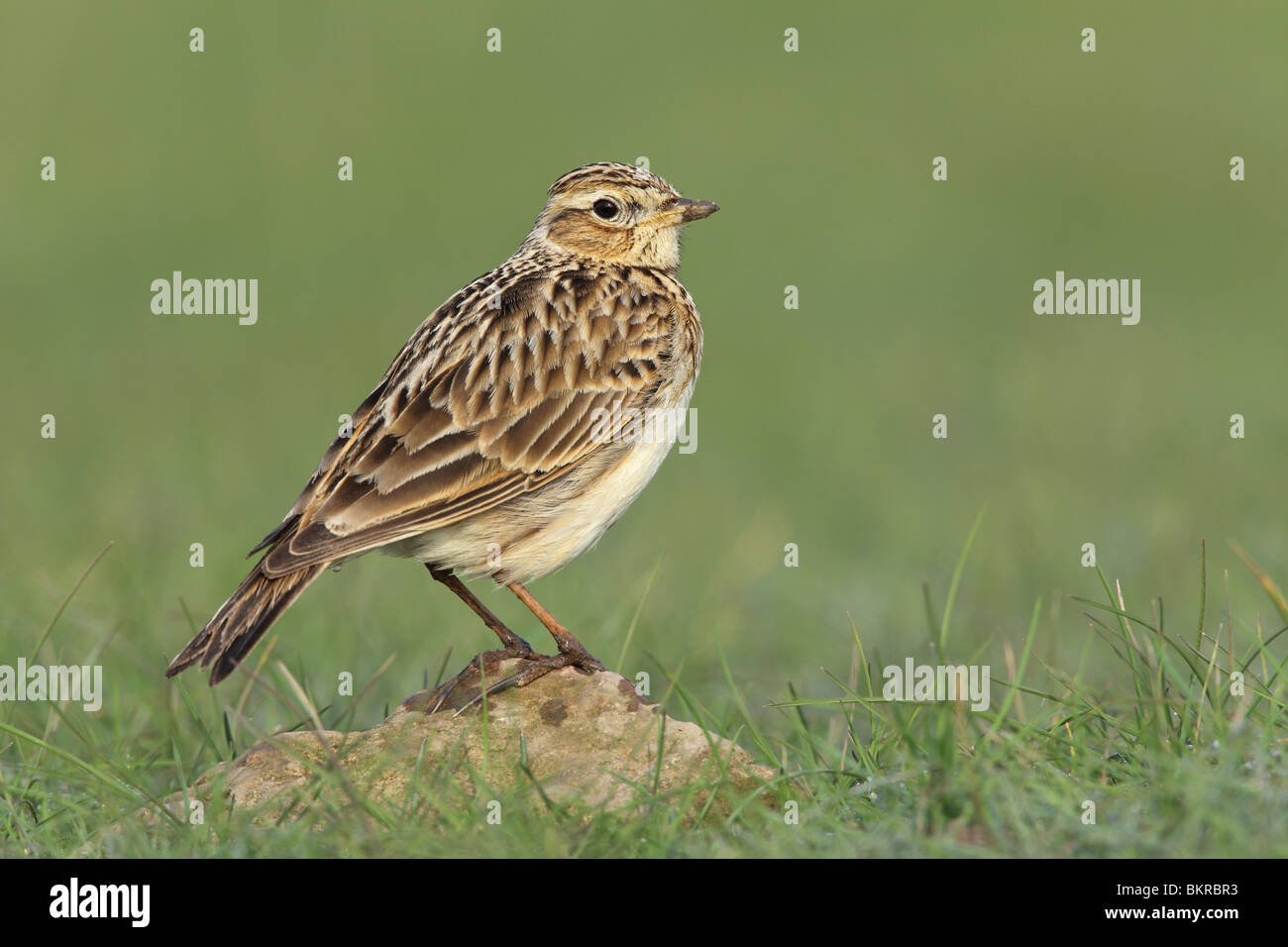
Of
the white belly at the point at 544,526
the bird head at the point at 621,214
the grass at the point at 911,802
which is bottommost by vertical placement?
the grass at the point at 911,802

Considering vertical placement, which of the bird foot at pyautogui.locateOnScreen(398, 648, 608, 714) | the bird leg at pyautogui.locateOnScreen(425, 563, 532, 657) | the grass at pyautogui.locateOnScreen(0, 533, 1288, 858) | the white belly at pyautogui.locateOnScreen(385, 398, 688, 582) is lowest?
the grass at pyautogui.locateOnScreen(0, 533, 1288, 858)

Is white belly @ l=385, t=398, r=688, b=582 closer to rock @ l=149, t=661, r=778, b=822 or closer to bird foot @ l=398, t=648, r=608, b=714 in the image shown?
bird foot @ l=398, t=648, r=608, b=714

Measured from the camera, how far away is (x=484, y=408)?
7.01 m

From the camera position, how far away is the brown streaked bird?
6.38m

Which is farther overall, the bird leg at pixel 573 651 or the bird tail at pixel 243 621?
the bird leg at pixel 573 651

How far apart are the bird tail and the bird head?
105 inches

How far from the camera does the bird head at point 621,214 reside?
8.12m

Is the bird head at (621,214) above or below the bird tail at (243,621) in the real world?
above

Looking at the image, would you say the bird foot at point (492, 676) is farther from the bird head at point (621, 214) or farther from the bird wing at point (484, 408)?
the bird head at point (621, 214)

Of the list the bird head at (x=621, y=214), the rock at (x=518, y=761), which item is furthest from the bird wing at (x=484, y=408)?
the rock at (x=518, y=761)

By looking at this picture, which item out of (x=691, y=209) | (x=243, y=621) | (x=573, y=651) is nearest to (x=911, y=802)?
(x=573, y=651)

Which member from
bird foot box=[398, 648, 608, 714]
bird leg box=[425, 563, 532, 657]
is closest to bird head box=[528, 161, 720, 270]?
bird leg box=[425, 563, 532, 657]

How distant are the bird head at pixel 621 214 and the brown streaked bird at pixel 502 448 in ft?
0.56

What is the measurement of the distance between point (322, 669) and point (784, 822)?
4509 mm
